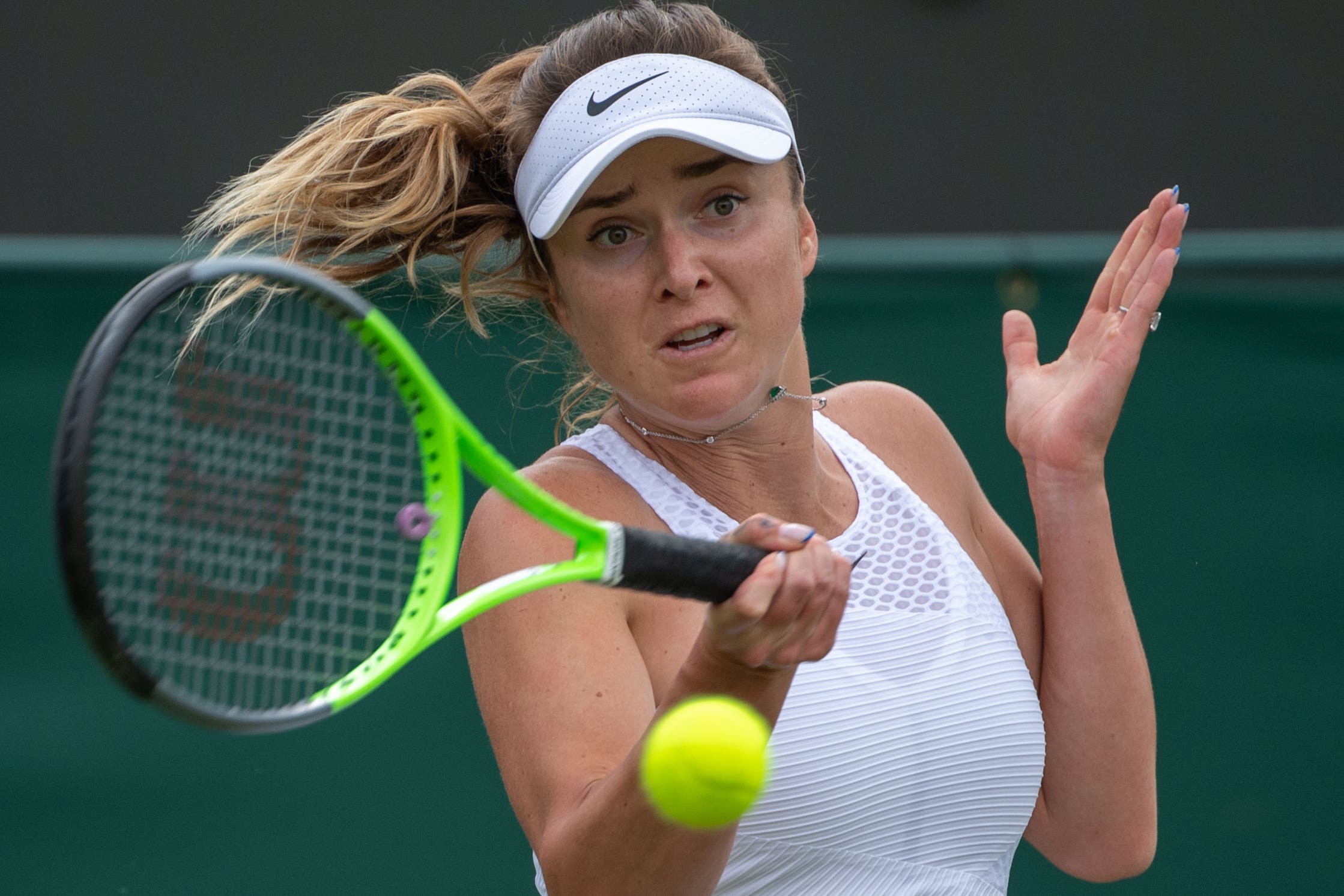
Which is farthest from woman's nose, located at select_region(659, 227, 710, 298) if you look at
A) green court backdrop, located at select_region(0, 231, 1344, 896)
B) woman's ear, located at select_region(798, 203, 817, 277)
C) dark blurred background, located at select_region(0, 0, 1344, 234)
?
dark blurred background, located at select_region(0, 0, 1344, 234)

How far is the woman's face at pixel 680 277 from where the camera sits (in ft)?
4.64

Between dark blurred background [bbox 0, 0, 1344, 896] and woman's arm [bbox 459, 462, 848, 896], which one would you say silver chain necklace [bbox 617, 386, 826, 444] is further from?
dark blurred background [bbox 0, 0, 1344, 896]

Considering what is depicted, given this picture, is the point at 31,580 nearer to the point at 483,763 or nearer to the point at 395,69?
the point at 483,763

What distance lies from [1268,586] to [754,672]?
188 cm

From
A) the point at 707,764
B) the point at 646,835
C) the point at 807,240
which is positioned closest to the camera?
the point at 707,764

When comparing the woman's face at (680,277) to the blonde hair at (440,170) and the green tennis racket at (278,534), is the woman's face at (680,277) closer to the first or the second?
the blonde hair at (440,170)

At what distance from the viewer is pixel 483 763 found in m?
2.54

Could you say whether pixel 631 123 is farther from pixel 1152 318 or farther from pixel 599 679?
pixel 1152 318

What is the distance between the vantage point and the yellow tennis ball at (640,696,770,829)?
1020mm

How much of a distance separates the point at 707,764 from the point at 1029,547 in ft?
5.91

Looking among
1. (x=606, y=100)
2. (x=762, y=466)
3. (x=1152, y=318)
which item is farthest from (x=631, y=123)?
(x=1152, y=318)

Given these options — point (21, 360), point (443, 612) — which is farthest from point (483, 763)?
point (443, 612)

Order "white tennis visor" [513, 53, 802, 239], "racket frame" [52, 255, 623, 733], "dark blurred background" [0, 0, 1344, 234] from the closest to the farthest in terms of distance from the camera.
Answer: "racket frame" [52, 255, 623, 733]
"white tennis visor" [513, 53, 802, 239]
"dark blurred background" [0, 0, 1344, 234]

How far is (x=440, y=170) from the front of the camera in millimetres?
1514
